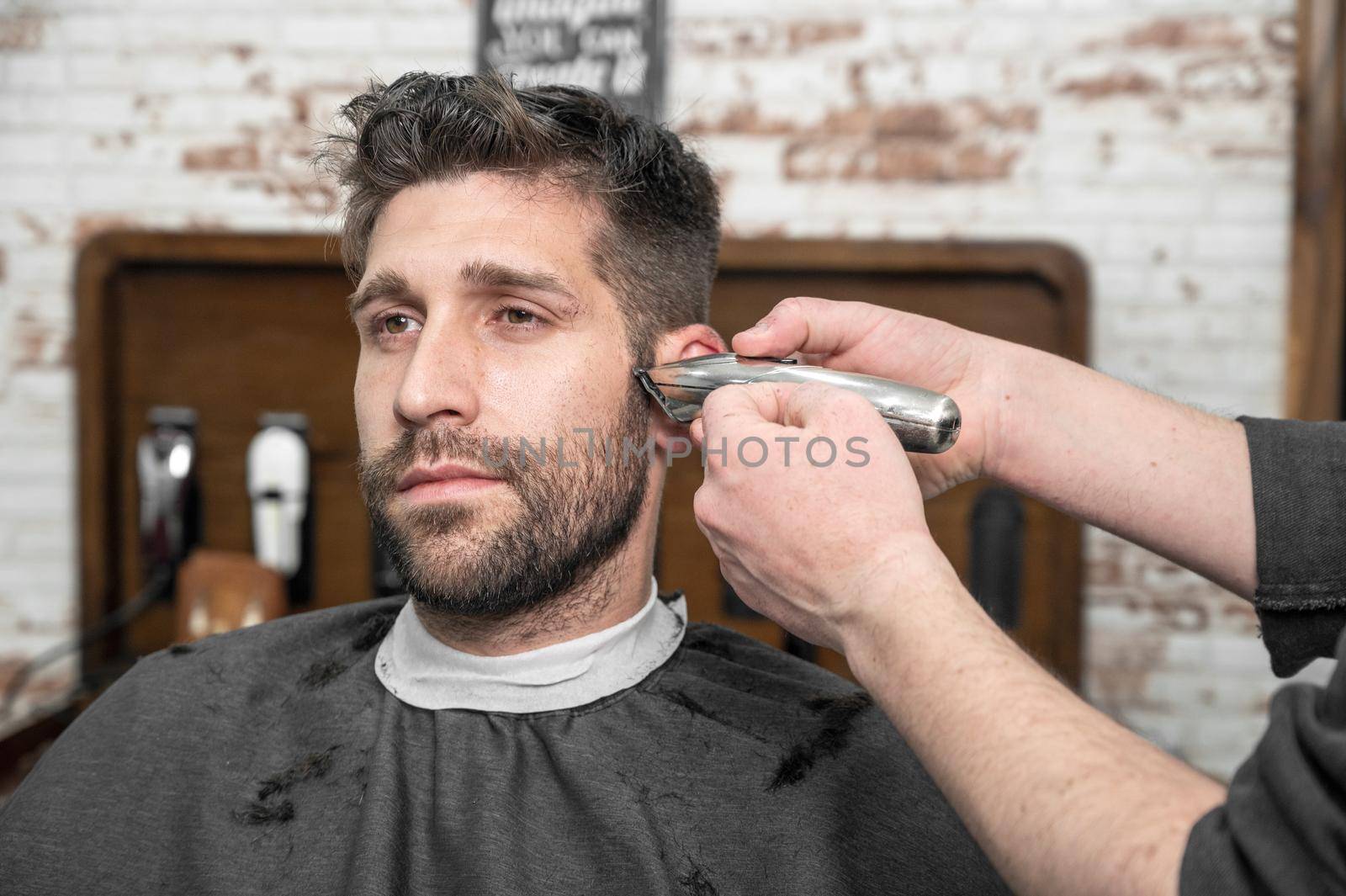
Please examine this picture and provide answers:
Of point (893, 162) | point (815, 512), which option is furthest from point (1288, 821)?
point (893, 162)

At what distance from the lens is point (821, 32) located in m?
2.47

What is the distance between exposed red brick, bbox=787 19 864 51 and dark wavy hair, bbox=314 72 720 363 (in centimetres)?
113

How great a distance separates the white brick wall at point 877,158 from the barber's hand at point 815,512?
160 cm

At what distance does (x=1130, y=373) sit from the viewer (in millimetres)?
2477

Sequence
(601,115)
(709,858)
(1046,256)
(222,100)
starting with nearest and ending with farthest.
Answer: (709,858)
(601,115)
(1046,256)
(222,100)

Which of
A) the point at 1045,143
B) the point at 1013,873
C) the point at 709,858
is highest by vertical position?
the point at 1045,143

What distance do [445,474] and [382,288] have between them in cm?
29

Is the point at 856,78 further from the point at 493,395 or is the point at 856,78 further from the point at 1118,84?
the point at 493,395

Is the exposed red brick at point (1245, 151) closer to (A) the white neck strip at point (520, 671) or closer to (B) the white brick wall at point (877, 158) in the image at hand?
(B) the white brick wall at point (877, 158)

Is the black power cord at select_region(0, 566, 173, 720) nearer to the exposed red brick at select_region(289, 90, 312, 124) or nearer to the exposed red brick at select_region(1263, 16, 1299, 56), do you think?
the exposed red brick at select_region(289, 90, 312, 124)

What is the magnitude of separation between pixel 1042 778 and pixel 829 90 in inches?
83.1

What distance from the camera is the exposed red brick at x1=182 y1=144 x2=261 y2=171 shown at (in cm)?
260

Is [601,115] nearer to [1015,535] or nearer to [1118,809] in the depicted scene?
[1118,809]

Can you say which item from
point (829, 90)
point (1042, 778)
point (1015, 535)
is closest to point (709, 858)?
point (1042, 778)
